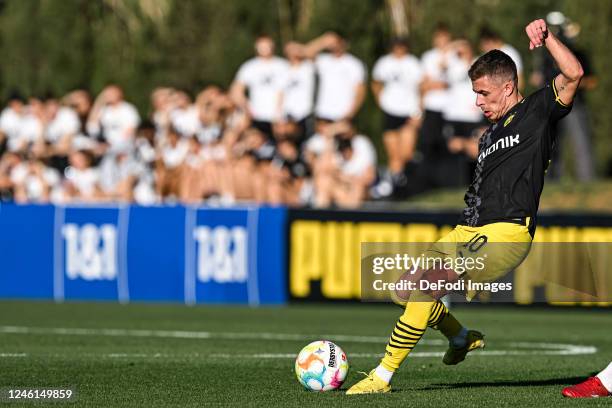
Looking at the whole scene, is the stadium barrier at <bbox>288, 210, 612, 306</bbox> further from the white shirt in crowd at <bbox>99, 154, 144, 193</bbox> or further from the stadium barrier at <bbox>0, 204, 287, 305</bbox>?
the white shirt in crowd at <bbox>99, 154, 144, 193</bbox>

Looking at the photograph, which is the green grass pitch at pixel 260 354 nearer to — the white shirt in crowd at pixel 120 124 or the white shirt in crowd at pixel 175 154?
the white shirt in crowd at pixel 175 154

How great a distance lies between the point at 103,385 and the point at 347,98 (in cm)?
1146

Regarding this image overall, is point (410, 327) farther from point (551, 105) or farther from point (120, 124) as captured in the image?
point (120, 124)

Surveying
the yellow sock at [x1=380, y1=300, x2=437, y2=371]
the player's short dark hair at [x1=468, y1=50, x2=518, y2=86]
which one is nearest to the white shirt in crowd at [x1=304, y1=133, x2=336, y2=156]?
the player's short dark hair at [x1=468, y1=50, x2=518, y2=86]

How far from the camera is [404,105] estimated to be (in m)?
20.0

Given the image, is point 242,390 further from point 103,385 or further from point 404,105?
point 404,105

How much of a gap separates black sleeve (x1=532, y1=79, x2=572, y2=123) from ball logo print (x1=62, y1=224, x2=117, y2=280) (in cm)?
1177

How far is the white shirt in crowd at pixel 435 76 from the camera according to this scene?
19.5m

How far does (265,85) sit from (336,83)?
1.15 m

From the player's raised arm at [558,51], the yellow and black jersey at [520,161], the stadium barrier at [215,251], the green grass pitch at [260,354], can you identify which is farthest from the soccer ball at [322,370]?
the stadium barrier at [215,251]

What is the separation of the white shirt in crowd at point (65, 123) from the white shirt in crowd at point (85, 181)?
1170 millimetres

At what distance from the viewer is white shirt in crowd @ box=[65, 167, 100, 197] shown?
21.7m

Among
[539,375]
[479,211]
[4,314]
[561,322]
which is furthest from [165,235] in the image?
[479,211]

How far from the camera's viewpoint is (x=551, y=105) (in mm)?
8242
